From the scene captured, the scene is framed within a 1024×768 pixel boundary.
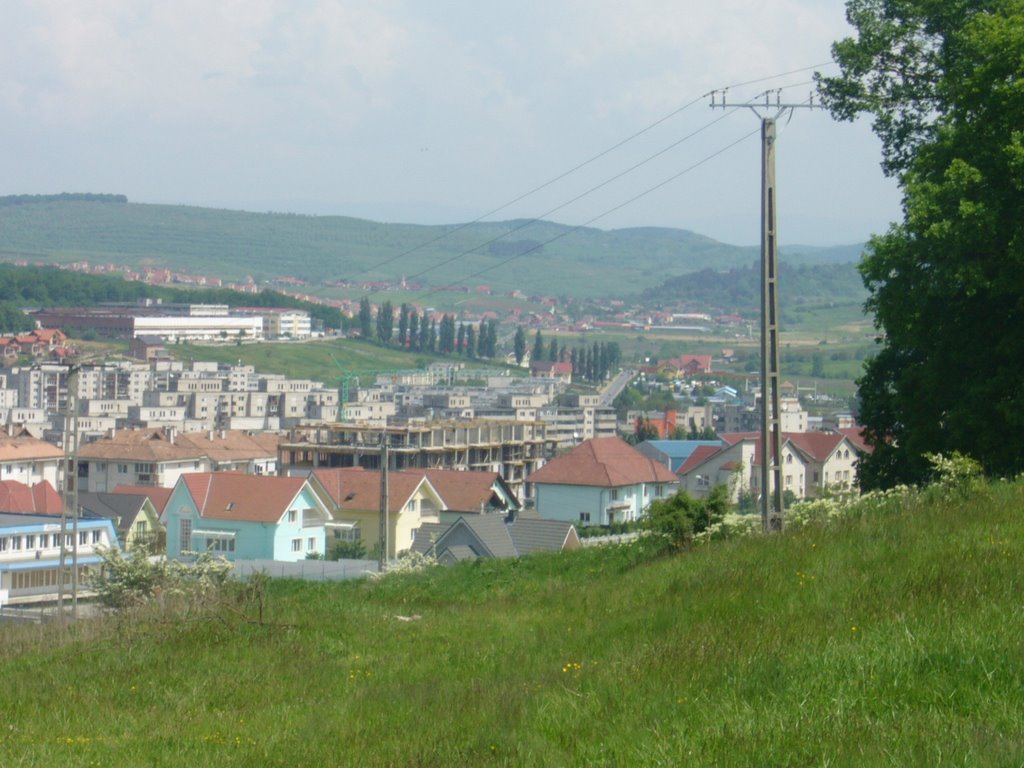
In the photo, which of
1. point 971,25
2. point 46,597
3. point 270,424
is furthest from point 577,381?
point 971,25

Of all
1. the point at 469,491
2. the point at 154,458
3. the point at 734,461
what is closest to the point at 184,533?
the point at 469,491

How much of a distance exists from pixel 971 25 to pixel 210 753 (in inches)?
567

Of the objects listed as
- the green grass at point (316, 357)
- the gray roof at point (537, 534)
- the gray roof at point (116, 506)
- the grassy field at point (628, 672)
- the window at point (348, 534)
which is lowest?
the window at point (348, 534)

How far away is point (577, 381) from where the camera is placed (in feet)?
530

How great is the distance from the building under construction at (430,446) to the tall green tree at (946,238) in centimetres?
3541

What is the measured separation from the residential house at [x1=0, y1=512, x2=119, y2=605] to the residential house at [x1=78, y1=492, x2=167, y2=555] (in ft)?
12.5

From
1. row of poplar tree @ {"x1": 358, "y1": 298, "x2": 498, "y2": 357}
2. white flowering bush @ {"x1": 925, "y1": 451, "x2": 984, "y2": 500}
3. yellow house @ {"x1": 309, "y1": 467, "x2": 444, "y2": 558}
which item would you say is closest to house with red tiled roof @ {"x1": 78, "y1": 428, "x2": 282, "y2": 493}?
yellow house @ {"x1": 309, "y1": 467, "x2": 444, "y2": 558}

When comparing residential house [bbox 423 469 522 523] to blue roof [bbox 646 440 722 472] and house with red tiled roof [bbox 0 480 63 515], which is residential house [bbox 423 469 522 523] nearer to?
house with red tiled roof [bbox 0 480 63 515]

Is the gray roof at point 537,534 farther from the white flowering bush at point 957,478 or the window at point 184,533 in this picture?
the white flowering bush at point 957,478

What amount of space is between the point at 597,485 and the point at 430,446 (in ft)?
70.7

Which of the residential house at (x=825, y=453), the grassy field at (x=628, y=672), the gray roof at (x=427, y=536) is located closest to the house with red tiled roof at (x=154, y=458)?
the residential house at (x=825, y=453)

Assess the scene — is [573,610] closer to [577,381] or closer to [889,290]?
[889,290]

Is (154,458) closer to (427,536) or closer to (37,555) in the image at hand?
(37,555)

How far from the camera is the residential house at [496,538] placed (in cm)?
2575
